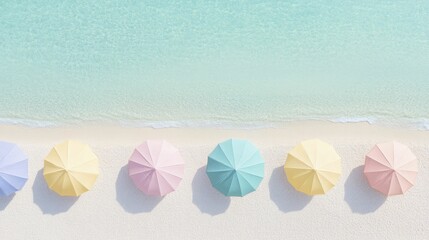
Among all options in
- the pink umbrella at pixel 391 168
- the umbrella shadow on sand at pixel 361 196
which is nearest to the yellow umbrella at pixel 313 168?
the umbrella shadow on sand at pixel 361 196

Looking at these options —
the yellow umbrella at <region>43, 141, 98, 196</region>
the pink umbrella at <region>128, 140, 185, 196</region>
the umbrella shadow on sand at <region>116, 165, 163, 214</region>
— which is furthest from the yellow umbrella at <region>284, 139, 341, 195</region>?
the yellow umbrella at <region>43, 141, 98, 196</region>

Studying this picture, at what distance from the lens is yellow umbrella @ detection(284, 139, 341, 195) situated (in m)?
10.9

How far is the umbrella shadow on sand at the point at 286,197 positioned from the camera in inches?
454

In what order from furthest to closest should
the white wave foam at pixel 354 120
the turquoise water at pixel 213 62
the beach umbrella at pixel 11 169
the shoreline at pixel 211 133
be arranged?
the turquoise water at pixel 213 62
the white wave foam at pixel 354 120
the shoreline at pixel 211 133
the beach umbrella at pixel 11 169

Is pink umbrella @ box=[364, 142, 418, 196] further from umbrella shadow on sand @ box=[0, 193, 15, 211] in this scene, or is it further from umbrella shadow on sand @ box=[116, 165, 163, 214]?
umbrella shadow on sand @ box=[0, 193, 15, 211]

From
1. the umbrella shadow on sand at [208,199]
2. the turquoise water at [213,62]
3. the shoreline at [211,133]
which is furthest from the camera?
the turquoise water at [213,62]

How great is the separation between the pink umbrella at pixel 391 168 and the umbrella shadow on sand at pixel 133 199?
5268 mm

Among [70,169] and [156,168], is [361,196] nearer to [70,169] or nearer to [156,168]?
[156,168]

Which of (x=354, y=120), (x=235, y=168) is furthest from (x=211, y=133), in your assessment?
(x=354, y=120)

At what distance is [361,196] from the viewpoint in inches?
456

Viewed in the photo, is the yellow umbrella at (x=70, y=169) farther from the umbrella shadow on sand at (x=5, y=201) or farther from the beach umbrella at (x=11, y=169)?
the umbrella shadow on sand at (x=5, y=201)

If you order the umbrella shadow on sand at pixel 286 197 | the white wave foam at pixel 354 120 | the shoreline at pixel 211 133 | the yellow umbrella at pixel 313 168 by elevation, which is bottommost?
the umbrella shadow on sand at pixel 286 197

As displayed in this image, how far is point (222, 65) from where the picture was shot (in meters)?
12.9

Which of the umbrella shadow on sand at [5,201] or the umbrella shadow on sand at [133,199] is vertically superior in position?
the umbrella shadow on sand at [133,199]
